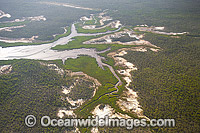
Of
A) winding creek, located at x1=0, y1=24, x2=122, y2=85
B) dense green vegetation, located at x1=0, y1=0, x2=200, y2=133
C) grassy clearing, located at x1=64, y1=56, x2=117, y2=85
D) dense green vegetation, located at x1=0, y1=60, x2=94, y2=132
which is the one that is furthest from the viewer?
winding creek, located at x1=0, y1=24, x2=122, y2=85

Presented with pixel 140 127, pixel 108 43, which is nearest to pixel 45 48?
pixel 108 43

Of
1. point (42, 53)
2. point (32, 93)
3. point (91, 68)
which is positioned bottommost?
point (32, 93)

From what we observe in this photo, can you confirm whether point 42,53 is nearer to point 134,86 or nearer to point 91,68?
point 91,68

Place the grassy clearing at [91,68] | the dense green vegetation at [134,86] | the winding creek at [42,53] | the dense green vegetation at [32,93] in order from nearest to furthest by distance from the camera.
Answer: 1. the dense green vegetation at [32,93]
2. the dense green vegetation at [134,86]
3. the grassy clearing at [91,68]
4. the winding creek at [42,53]

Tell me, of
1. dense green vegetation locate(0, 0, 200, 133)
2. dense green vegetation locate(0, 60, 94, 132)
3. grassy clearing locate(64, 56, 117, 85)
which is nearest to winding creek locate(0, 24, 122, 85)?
grassy clearing locate(64, 56, 117, 85)

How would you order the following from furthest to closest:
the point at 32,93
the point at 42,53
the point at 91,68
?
the point at 42,53 → the point at 91,68 → the point at 32,93

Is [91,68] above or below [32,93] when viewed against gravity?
above

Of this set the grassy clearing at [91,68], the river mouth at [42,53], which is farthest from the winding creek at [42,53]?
the grassy clearing at [91,68]

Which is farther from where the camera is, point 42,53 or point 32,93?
point 42,53

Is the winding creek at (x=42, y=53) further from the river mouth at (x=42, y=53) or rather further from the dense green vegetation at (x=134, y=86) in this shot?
the dense green vegetation at (x=134, y=86)

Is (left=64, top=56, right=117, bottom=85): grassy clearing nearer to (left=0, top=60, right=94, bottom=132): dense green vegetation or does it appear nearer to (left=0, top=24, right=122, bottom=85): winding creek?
(left=0, top=24, right=122, bottom=85): winding creek

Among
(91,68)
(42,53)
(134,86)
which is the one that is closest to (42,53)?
(42,53)
